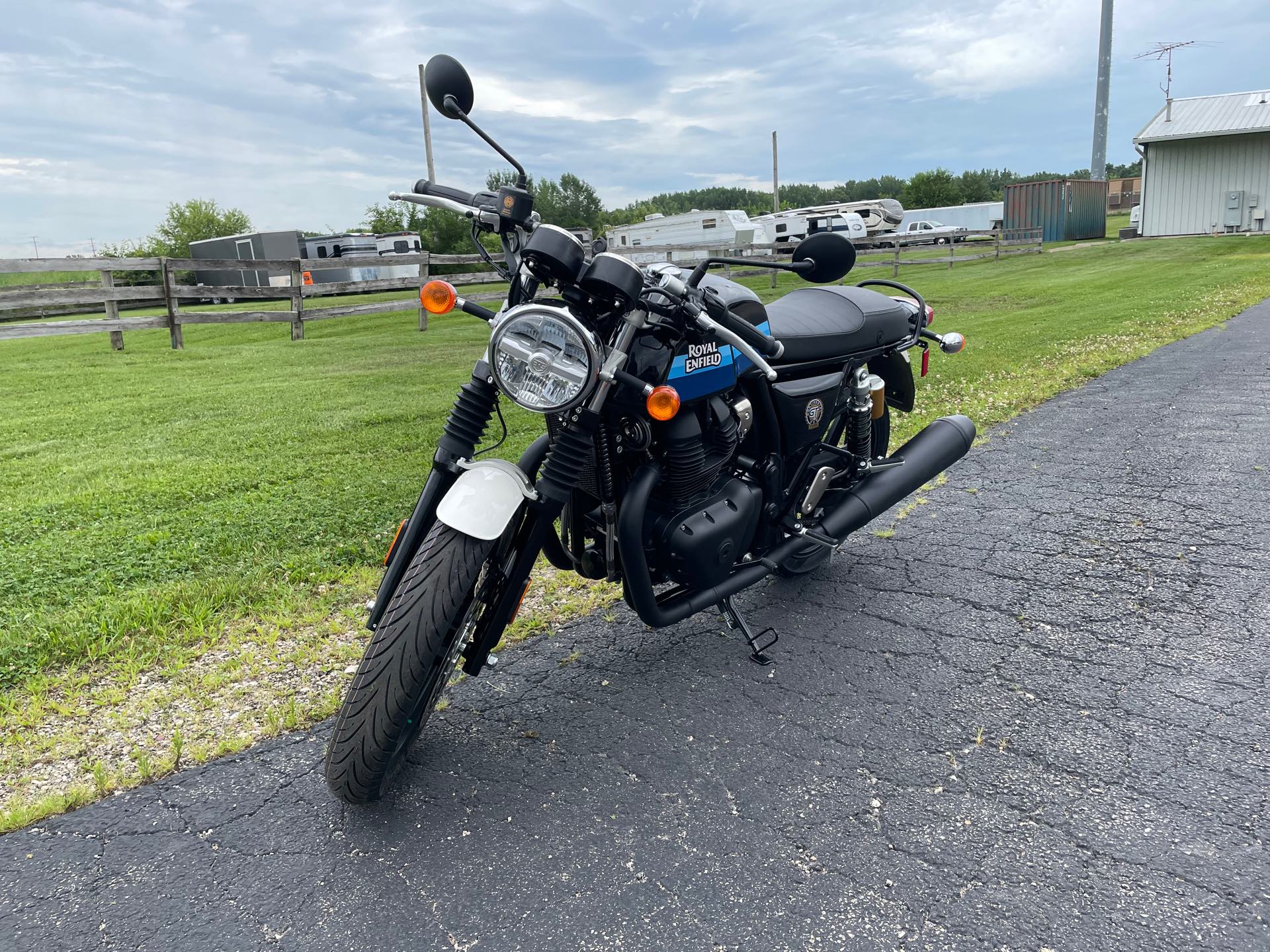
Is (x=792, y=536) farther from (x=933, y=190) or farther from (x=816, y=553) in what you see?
(x=933, y=190)

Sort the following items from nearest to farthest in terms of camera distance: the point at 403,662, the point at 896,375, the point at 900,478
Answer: the point at 403,662 → the point at 900,478 → the point at 896,375

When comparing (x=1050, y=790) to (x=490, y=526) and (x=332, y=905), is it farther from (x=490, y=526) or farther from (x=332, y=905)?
(x=332, y=905)

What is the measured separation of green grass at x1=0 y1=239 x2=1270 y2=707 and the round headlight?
195 centimetres

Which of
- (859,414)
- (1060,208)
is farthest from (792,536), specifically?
(1060,208)

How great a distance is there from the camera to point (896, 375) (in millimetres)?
4168

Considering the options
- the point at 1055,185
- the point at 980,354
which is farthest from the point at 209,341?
the point at 1055,185

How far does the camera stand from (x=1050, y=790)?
2.50 m

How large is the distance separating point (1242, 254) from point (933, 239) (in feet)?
47.3

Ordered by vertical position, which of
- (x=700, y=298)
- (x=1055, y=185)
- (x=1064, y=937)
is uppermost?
(x=1055, y=185)

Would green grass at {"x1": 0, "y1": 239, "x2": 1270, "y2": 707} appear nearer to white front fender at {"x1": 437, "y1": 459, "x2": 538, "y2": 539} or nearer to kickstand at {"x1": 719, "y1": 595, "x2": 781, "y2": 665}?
white front fender at {"x1": 437, "y1": 459, "x2": 538, "y2": 539}

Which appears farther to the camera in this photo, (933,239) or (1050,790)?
(933,239)

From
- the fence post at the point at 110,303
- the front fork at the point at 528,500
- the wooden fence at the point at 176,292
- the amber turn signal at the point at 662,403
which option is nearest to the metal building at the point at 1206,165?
the wooden fence at the point at 176,292

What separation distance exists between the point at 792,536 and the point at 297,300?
43.1 ft

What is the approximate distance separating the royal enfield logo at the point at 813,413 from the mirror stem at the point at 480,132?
144cm
